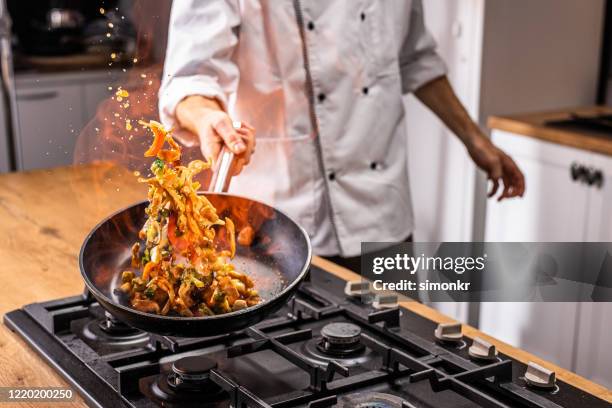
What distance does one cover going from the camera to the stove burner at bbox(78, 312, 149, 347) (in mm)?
1024

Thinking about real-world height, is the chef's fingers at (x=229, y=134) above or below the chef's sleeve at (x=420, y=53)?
below

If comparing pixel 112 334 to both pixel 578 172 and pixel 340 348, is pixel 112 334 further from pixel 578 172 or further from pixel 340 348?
pixel 578 172

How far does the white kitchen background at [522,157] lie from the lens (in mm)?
2117

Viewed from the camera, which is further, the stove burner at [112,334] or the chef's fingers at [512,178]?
the chef's fingers at [512,178]

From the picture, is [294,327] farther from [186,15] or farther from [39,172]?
[39,172]

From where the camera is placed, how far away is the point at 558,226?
7.10ft

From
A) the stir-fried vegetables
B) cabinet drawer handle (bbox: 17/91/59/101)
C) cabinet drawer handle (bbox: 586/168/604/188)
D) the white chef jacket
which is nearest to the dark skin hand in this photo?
the white chef jacket

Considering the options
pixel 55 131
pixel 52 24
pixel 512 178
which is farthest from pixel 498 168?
pixel 52 24

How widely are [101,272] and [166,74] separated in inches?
18.3

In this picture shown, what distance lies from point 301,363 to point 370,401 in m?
0.09

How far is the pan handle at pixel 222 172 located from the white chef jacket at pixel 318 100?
0.36 metres

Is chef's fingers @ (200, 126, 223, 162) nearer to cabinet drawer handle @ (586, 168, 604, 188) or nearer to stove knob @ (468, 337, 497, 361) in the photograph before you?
stove knob @ (468, 337, 497, 361)

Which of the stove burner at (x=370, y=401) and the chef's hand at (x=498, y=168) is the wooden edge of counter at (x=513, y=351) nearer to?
the stove burner at (x=370, y=401)

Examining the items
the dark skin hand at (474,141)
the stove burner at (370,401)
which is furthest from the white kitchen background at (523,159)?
the stove burner at (370,401)
